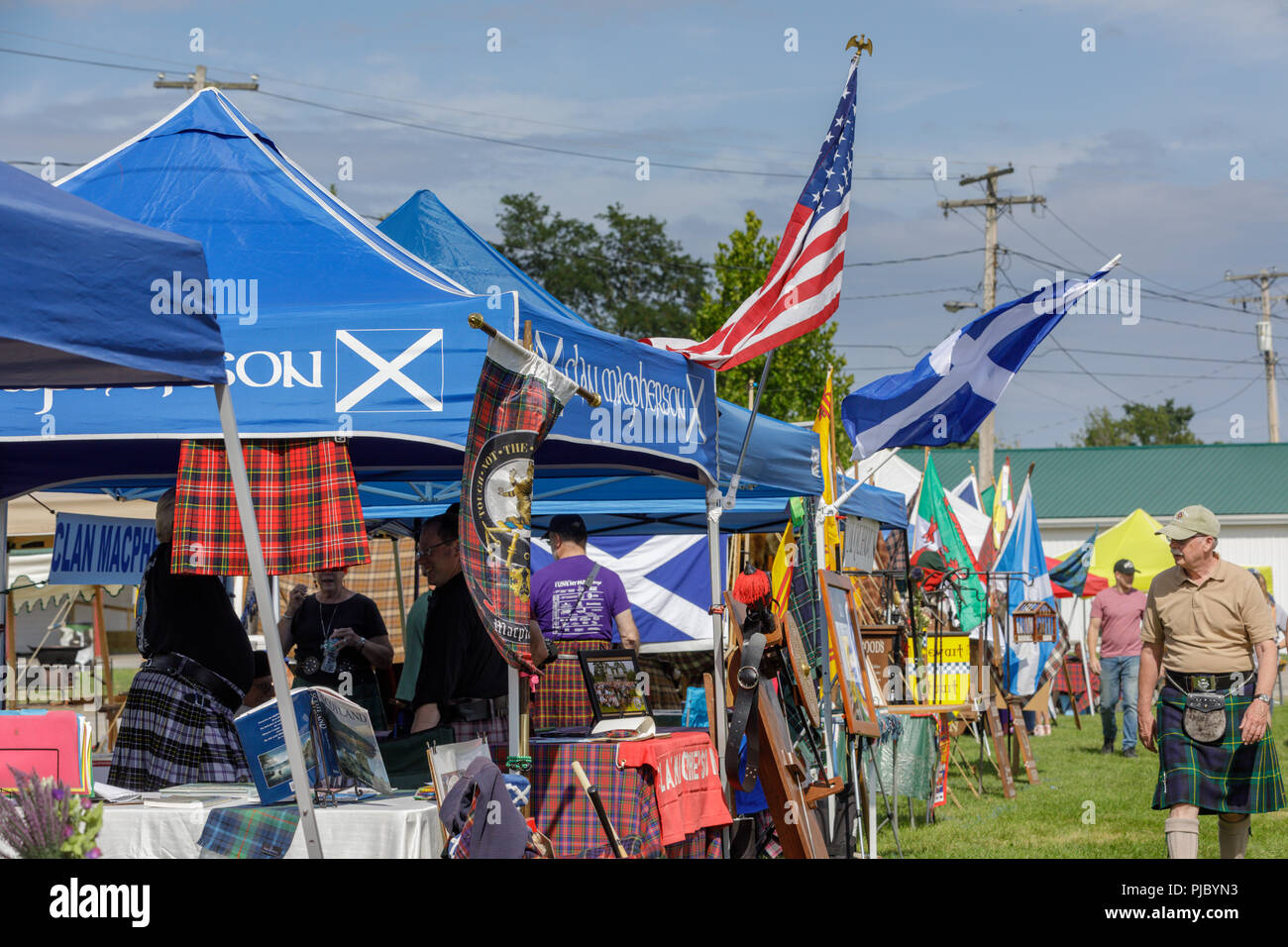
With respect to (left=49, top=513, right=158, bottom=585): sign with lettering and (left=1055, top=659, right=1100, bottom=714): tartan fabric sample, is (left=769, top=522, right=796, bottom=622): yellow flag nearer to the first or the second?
(left=49, top=513, right=158, bottom=585): sign with lettering

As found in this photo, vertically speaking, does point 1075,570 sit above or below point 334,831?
above

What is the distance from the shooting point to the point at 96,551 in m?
9.52

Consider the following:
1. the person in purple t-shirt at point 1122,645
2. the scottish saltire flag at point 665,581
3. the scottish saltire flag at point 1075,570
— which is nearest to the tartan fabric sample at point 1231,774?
the scottish saltire flag at point 665,581

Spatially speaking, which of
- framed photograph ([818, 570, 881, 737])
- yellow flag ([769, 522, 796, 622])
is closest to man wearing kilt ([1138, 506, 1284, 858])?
framed photograph ([818, 570, 881, 737])

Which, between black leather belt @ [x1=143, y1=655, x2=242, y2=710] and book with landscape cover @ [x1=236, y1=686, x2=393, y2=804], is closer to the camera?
book with landscape cover @ [x1=236, y1=686, x2=393, y2=804]

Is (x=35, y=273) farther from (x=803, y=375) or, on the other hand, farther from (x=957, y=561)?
(x=803, y=375)

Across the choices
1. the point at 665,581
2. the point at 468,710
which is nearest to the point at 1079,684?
the point at 665,581

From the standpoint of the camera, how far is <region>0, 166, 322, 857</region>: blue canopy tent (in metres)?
3.66

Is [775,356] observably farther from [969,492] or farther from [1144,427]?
[1144,427]

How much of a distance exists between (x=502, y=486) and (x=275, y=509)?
1079mm

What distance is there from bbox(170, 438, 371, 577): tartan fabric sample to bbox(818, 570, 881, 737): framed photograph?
3.10 metres

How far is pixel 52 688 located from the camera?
15.0 metres

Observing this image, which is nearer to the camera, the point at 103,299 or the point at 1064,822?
the point at 103,299
